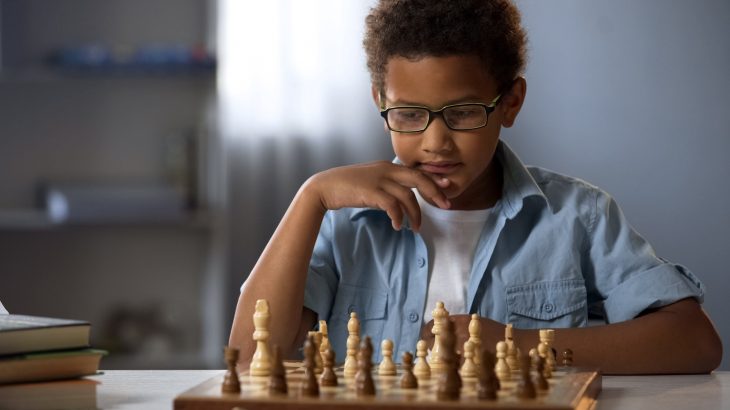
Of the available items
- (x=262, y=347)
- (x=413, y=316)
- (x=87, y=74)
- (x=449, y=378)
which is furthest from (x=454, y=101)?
(x=87, y=74)

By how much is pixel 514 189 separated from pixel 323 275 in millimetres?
327

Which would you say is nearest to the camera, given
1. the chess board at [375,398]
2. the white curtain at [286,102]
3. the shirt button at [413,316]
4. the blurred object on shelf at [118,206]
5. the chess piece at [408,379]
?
the chess board at [375,398]

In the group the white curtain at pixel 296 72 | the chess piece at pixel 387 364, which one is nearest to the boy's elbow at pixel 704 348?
the chess piece at pixel 387 364

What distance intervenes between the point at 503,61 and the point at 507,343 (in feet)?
1.98

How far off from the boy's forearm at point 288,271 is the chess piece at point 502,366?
49 centimetres

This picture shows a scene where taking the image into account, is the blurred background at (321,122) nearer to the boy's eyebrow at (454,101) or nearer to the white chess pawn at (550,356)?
the boy's eyebrow at (454,101)

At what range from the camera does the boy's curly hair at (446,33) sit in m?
1.54

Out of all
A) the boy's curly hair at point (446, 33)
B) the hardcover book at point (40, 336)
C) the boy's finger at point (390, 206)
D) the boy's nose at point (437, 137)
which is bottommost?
the hardcover book at point (40, 336)

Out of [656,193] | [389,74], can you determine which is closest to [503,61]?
[389,74]

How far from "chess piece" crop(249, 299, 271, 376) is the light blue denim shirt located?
0.50 meters

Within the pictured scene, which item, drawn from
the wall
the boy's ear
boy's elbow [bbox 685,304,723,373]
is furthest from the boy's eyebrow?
the wall

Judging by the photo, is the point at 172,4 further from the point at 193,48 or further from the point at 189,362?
the point at 189,362

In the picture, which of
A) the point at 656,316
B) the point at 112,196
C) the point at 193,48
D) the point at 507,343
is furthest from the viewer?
the point at 193,48

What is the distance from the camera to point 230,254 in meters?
3.14
